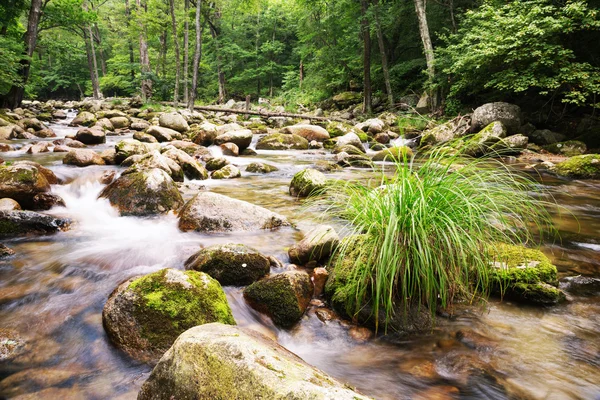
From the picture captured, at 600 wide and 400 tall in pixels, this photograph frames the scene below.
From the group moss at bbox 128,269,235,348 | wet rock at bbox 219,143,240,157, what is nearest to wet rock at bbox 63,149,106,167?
wet rock at bbox 219,143,240,157

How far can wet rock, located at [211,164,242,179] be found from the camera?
25.5 feet

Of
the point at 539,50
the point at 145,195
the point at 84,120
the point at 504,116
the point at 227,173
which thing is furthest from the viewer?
the point at 84,120

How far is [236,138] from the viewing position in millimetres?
11312

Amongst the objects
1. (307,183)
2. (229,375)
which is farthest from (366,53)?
(229,375)

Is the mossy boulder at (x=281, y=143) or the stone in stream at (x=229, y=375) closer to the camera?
the stone in stream at (x=229, y=375)

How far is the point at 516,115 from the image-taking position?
37.0 feet

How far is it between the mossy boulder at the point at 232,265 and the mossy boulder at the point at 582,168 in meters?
8.48

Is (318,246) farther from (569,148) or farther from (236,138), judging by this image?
(569,148)

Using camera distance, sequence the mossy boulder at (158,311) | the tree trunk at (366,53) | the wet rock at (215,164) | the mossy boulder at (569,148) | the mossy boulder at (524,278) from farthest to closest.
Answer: the tree trunk at (366,53)
the mossy boulder at (569,148)
the wet rock at (215,164)
the mossy boulder at (524,278)
the mossy boulder at (158,311)

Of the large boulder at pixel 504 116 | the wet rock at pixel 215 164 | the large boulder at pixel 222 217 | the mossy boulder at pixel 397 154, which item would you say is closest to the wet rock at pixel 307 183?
the mossy boulder at pixel 397 154

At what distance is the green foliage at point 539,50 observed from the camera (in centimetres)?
936

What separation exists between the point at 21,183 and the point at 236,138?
7.21 meters

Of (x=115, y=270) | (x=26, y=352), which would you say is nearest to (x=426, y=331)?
(x=26, y=352)

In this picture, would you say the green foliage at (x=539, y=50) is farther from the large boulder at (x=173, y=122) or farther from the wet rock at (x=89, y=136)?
the wet rock at (x=89, y=136)
